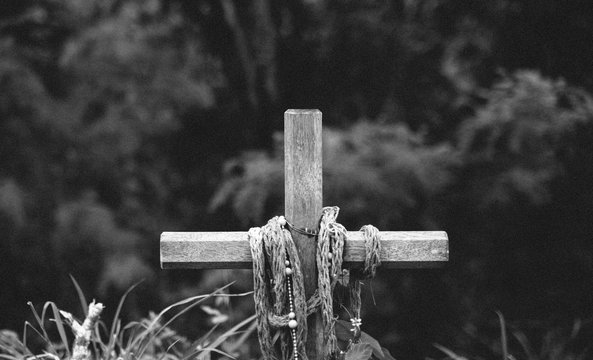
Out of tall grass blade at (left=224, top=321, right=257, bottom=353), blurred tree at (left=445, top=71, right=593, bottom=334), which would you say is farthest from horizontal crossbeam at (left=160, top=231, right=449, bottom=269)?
blurred tree at (left=445, top=71, right=593, bottom=334)

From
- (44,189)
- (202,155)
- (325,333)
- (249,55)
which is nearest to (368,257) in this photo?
(325,333)

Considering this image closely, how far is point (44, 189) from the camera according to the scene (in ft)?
23.2

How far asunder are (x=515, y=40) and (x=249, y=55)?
76.0 inches

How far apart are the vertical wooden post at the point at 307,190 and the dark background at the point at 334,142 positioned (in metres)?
1.76

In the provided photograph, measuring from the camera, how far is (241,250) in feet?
6.83

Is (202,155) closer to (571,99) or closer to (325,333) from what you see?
(571,99)

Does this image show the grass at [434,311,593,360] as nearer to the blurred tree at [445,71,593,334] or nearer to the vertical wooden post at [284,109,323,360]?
the blurred tree at [445,71,593,334]

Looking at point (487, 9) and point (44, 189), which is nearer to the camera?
point (487, 9)

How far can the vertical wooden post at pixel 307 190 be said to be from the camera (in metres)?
2.08

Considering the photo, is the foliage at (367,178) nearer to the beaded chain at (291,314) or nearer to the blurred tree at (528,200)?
the blurred tree at (528,200)

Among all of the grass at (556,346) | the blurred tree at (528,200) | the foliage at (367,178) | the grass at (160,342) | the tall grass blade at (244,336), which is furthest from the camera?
the foliage at (367,178)

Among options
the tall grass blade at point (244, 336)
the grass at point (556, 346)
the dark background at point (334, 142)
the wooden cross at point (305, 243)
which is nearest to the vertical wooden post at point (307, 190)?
the wooden cross at point (305, 243)

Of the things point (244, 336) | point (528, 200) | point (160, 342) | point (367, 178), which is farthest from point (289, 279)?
point (528, 200)

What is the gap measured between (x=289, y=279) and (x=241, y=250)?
0.51 ft
